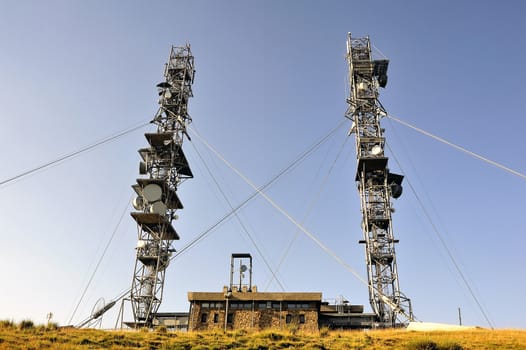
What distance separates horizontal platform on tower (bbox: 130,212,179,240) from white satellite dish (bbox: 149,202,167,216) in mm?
326

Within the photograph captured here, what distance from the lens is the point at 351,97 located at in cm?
5409

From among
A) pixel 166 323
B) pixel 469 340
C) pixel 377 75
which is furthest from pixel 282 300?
pixel 377 75

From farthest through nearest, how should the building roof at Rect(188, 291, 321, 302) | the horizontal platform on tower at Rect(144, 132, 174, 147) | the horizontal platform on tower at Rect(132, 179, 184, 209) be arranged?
the horizontal platform on tower at Rect(144, 132, 174, 147) < the horizontal platform on tower at Rect(132, 179, 184, 209) < the building roof at Rect(188, 291, 321, 302)

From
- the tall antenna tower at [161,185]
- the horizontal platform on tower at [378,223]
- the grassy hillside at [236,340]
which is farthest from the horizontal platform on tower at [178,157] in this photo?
the grassy hillside at [236,340]

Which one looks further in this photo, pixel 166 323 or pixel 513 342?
pixel 166 323

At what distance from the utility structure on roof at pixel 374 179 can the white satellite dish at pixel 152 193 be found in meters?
21.4

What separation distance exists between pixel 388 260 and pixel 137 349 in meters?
28.4

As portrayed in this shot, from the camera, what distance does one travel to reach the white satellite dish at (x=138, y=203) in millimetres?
49019

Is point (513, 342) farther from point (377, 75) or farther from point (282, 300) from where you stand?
point (377, 75)

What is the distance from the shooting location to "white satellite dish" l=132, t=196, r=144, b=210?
4902 centimetres

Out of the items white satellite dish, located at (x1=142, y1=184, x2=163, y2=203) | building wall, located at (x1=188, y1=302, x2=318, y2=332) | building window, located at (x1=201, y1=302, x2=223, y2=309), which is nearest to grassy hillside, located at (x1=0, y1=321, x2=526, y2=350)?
building wall, located at (x1=188, y1=302, x2=318, y2=332)

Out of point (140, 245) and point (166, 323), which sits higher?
point (140, 245)

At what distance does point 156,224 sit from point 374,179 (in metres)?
24.1

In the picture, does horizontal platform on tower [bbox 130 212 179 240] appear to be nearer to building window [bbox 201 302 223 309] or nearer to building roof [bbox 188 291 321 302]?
building roof [bbox 188 291 321 302]
